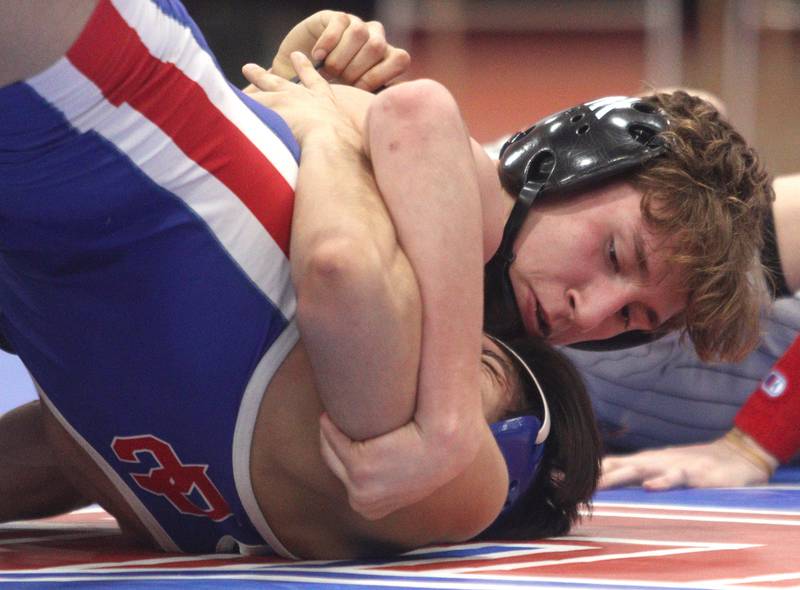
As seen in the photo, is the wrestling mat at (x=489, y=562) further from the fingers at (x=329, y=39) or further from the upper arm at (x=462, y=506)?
the fingers at (x=329, y=39)

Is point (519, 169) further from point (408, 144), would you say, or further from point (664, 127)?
point (408, 144)

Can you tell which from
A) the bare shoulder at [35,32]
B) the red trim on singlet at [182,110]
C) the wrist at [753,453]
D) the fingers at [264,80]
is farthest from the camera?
the wrist at [753,453]

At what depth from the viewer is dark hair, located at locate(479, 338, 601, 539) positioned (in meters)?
2.44

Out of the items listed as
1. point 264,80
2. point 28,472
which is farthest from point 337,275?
point 28,472

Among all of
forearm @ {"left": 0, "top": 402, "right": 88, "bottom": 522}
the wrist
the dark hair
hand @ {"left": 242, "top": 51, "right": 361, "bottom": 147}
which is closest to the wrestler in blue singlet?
hand @ {"left": 242, "top": 51, "right": 361, "bottom": 147}

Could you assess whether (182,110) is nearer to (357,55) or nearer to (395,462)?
(395,462)

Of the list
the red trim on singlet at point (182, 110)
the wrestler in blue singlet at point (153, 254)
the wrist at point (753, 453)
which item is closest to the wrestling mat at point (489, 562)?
the wrestler in blue singlet at point (153, 254)

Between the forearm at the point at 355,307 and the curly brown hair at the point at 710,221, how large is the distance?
0.84 meters

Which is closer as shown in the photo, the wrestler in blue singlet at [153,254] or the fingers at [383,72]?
the wrestler in blue singlet at [153,254]

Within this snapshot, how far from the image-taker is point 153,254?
6.42 ft

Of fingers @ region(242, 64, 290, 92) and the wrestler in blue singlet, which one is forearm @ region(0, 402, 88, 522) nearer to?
the wrestler in blue singlet

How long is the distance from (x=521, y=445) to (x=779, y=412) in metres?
1.40

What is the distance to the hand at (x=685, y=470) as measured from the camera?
129 inches

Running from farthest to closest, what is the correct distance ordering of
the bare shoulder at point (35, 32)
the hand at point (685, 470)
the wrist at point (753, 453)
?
the wrist at point (753, 453)
the hand at point (685, 470)
the bare shoulder at point (35, 32)
